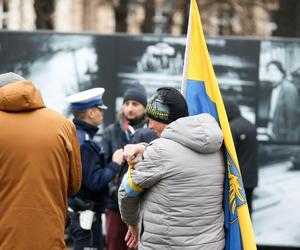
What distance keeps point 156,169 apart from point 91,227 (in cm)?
203

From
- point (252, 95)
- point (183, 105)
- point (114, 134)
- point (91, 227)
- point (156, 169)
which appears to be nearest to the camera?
point (156, 169)

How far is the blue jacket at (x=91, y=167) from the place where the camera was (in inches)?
250

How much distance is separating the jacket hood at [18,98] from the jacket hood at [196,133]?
81cm

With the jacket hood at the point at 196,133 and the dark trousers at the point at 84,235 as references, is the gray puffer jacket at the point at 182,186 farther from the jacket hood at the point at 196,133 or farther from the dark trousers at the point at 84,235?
the dark trousers at the point at 84,235

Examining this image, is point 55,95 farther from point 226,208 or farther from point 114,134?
point 226,208

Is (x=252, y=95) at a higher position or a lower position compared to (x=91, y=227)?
higher

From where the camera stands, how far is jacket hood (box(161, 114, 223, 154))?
474 cm

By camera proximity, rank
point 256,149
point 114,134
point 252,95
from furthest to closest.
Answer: point 252,95, point 256,149, point 114,134

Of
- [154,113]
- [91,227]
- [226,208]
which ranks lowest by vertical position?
[91,227]

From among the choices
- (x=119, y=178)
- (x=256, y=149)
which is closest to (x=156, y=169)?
(x=119, y=178)

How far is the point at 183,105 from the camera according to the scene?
201 inches

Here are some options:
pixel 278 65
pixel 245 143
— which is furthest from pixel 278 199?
pixel 278 65

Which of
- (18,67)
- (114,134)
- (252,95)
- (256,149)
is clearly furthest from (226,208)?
(18,67)

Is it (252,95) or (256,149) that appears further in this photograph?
(252,95)
